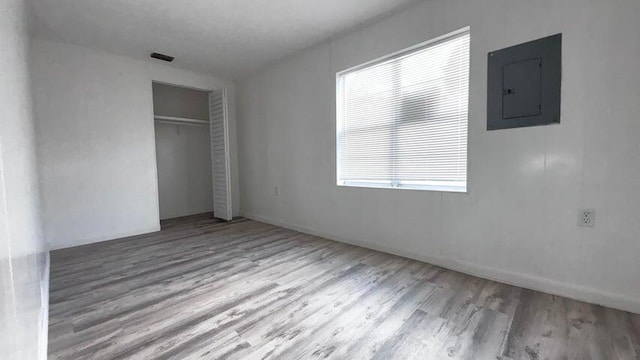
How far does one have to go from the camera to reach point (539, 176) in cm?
195

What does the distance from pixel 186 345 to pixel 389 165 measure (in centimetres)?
232

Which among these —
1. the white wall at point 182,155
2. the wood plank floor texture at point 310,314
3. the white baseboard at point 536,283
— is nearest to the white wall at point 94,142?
the wood plank floor texture at point 310,314

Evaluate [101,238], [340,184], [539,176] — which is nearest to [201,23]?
[340,184]

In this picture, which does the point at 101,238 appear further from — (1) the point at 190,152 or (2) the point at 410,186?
(2) the point at 410,186

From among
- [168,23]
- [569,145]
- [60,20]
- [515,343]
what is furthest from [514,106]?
[60,20]

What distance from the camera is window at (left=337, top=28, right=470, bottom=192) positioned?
2.35 meters

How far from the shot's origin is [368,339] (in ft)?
4.81

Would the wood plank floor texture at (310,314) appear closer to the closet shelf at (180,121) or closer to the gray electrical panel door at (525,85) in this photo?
the gray electrical panel door at (525,85)

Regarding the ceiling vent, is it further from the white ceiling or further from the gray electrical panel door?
the gray electrical panel door

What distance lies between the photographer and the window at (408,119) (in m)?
2.35

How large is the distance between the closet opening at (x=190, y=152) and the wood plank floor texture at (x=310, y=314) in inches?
83.4

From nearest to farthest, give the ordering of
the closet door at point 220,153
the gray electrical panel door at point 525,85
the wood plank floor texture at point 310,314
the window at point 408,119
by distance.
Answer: the wood plank floor texture at point 310,314 < the gray electrical panel door at point 525,85 < the window at point 408,119 < the closet door at point 220,153

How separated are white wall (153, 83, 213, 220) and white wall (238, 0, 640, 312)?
329 cm

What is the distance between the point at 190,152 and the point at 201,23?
291 cm
